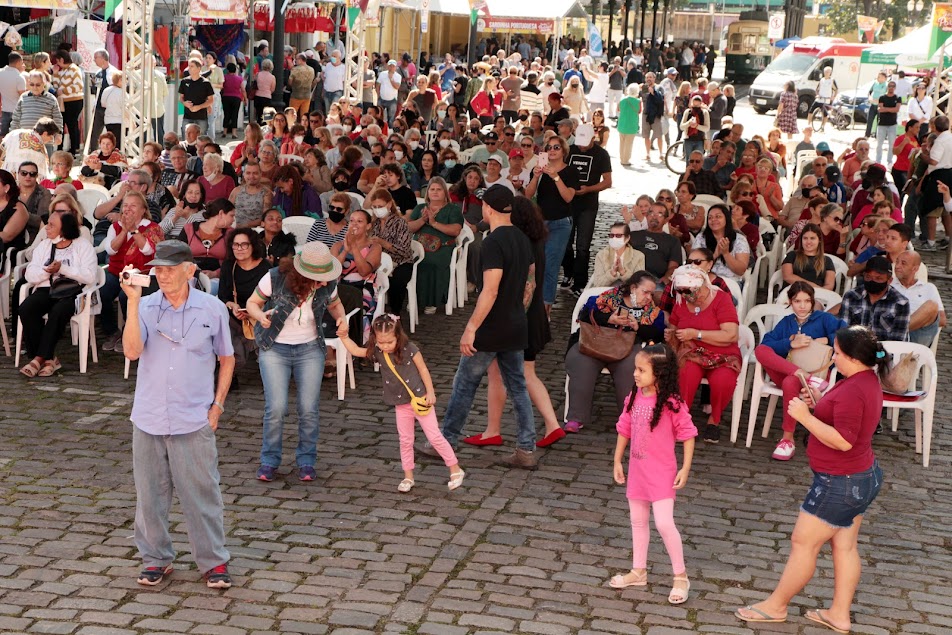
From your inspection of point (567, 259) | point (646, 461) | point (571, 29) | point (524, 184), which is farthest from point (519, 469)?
point (571, 29)

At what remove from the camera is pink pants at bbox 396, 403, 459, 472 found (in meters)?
7.14

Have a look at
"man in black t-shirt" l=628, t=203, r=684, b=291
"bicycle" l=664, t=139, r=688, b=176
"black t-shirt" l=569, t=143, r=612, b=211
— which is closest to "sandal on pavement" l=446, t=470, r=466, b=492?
"man in black t-shirt" l=628, t=203, r=684, b=291

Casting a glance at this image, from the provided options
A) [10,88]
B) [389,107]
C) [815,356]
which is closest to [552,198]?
[815,356]

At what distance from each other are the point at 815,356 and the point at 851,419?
→ 3055mm

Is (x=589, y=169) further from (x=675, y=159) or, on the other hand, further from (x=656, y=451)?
(x=675, y=159)

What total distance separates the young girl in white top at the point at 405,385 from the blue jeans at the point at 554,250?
4.20 m

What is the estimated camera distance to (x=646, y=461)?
19.0ft

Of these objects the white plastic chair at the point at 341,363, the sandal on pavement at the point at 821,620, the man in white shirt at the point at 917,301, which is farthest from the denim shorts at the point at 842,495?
the white plastic chair at the point at 341,363

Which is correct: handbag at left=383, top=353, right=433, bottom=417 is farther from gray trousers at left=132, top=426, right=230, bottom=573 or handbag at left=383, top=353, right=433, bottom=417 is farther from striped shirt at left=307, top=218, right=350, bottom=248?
striped shirt at left=307, top=218, right=350, bottom=248

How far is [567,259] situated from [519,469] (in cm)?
560

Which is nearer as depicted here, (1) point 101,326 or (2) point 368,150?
(1) point 101,326

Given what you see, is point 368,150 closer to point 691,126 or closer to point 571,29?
point 691,126

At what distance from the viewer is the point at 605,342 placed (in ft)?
27.5

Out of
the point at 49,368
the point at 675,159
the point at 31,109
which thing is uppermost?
the point at 31,109
